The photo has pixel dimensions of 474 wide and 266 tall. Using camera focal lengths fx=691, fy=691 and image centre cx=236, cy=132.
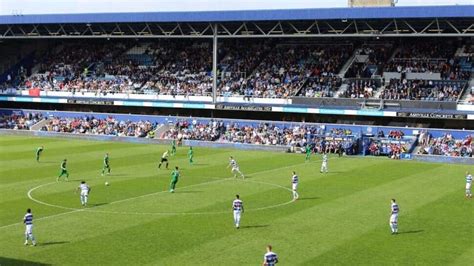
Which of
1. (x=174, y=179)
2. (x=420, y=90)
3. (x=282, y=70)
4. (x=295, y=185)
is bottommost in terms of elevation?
(x=295, y=185)

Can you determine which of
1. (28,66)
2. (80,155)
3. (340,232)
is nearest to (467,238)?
(340,232)

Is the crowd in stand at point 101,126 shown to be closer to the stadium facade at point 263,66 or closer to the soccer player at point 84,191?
the stadium facade at point 263,66

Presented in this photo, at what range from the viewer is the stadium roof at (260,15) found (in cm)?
5466

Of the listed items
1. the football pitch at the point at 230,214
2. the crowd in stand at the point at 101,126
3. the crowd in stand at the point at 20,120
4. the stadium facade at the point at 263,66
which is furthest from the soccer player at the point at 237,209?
the crowd in stand at the point at 20,120

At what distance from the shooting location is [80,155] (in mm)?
49906

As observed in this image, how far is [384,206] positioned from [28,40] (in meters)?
60.5

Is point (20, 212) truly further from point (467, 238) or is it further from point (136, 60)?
point (136, 60)

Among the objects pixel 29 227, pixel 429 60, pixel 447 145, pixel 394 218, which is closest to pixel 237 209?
pixel 394 218

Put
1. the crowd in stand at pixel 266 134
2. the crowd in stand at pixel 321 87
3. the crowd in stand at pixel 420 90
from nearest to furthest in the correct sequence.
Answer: the crowd in stand at pixel 266 134, the crowd in stand at pixel 420 90, the crowd in stand at pixel 321 87

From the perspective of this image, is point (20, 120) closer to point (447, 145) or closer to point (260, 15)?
point (260, 15)

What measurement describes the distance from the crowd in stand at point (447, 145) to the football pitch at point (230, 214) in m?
3.72

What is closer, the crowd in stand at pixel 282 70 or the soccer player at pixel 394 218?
the soccer player at pixel 394 218

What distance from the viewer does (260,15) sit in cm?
6012

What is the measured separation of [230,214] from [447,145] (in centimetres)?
2874
